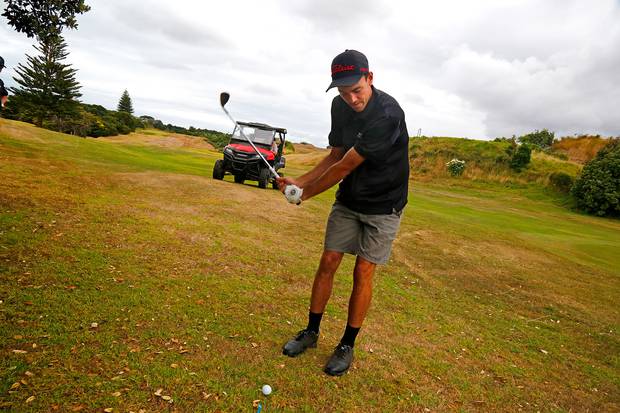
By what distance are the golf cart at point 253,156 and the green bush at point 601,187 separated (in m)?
30.9

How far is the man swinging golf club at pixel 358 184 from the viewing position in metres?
3.54

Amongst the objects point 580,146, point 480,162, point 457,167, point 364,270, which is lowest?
point 364,270

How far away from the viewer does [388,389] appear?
3645 millimetres

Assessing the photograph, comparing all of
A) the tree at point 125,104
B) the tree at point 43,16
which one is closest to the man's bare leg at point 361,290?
the tree at point 43,16

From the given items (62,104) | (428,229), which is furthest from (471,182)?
(62,104)

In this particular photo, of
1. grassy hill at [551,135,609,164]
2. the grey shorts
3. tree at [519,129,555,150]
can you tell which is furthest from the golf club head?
tree at [519,129,555,150]

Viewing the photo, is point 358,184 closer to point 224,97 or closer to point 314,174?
point 314,174

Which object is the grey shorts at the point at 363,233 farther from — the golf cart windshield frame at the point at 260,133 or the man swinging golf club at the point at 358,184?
the golf cart windshield frame at the point at 260,133

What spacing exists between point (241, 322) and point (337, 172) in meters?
1.99

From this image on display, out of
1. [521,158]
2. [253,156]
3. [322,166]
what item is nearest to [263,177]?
[253,156]

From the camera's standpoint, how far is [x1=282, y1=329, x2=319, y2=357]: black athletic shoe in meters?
3.89

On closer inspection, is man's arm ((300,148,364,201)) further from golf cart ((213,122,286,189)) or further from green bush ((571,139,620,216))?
green bush ((571,139,620,216))

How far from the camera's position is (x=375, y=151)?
3527mm

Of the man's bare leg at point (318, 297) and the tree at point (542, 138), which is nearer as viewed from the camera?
the man's bare leg at point (318, 297)
